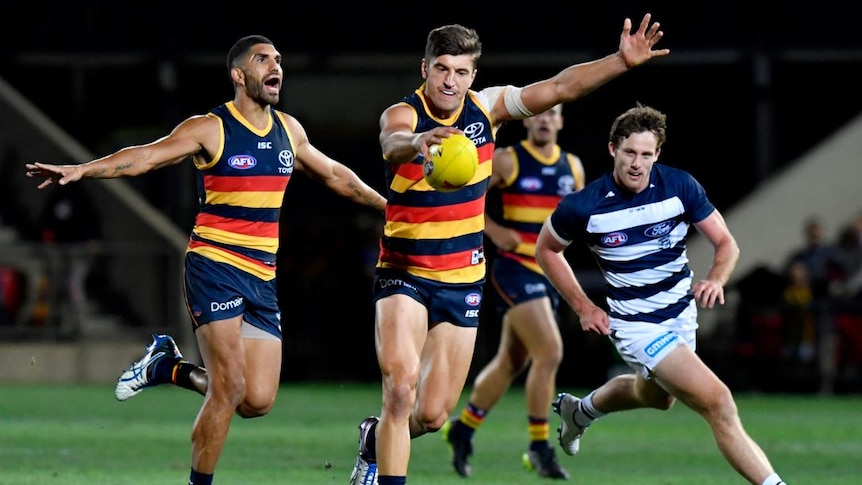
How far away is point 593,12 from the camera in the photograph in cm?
2311

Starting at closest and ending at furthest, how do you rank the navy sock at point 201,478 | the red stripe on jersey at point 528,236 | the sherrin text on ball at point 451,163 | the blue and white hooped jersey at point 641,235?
the sherrin text on ball at point 451,163 → the navy sock at point 201,478 → the blue and white hooped jersey at point 641,235 → the red stripe on jersey at point 528,236

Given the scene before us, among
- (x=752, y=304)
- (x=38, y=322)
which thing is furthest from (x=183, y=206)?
(x=752, y=304)

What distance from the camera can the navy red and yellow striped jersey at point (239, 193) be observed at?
325 inches

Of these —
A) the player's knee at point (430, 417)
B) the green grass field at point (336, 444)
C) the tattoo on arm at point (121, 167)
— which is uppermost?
the tattoo on arm at point (121, 167)

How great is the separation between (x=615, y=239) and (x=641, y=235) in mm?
145

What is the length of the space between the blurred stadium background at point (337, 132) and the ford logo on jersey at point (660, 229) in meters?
11.3

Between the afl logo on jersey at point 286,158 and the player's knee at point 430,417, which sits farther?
the afl logo on jersey at point 286,158

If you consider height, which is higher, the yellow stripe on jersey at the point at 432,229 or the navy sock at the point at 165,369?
the yellow stripe on jersey at the point at 432,229

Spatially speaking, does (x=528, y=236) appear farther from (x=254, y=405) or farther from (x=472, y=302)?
(x=254, y=405)

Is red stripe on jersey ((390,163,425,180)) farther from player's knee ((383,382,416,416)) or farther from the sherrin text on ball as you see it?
player's knee ((383,382,416,416))

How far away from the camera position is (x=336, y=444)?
12.6 m

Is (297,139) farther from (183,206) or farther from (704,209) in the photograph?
(183,206)

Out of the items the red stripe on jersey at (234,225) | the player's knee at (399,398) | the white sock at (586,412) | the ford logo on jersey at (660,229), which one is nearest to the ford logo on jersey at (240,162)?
the red stripe on jersey at (234,225)

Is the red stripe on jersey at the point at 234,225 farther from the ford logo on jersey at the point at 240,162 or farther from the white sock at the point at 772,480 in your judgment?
the white sock at the point at 772,480
